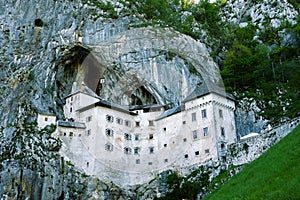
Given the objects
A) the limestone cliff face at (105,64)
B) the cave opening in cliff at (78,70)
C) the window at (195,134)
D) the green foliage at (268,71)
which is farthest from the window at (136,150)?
the green foliage at (268,71)

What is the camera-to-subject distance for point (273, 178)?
1994 cm

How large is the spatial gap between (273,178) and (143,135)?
35.3 meters

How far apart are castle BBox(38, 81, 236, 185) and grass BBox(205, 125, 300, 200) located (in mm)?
22058

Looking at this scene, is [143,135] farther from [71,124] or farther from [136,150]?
[71,124]

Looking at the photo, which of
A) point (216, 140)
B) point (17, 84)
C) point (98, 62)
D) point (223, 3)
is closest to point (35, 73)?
point (17, 84)

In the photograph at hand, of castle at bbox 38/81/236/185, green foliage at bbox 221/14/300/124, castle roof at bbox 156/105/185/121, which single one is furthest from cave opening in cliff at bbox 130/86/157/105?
green foliage at bbox 221/14/300/124

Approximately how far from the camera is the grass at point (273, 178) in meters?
17.5

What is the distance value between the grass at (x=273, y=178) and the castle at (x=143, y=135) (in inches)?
868

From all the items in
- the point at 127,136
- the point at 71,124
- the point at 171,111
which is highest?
the point at 171,111

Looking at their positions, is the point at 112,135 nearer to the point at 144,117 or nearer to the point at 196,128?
the point at 144,117

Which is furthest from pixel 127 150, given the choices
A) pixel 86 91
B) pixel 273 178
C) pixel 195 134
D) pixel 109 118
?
pixel 273 178

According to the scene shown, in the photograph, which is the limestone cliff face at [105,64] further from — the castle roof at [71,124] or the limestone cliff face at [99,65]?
the castle roof at [71,124]

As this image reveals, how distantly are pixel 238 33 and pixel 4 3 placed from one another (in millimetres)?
42357

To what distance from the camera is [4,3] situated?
238 feet
